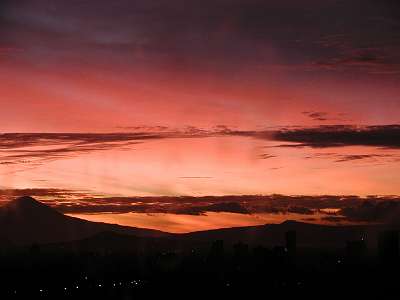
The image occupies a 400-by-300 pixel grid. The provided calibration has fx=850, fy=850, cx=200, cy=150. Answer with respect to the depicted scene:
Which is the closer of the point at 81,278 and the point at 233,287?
the point at 233,287

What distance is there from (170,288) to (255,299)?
63.4ft

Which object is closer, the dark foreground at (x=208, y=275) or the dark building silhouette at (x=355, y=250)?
the dark foreground at (x=208, y=275)

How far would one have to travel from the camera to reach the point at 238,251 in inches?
5832

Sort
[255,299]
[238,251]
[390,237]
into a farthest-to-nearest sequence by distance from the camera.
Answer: [238,251] → [390,237] → [255,299]

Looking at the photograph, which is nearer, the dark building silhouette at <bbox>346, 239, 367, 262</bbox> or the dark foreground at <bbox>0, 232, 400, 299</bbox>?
the dark foreground at <bbox>0, 232, 400, 299</bbox>

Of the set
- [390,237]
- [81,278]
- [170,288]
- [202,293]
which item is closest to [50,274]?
[81,278]

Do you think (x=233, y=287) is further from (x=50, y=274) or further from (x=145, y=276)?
(x=50, y=274)

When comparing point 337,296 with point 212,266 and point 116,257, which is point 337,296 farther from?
point 116,257

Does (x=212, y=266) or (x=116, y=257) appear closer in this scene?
(x=212, y=266)

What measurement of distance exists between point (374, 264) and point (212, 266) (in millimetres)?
27044

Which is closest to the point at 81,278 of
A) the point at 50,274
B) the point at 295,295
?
the point at 50,274

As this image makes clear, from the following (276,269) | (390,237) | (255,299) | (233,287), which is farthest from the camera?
(390,237)

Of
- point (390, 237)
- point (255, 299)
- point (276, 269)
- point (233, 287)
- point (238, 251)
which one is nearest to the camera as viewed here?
point (255, 299)

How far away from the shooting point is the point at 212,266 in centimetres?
14225
